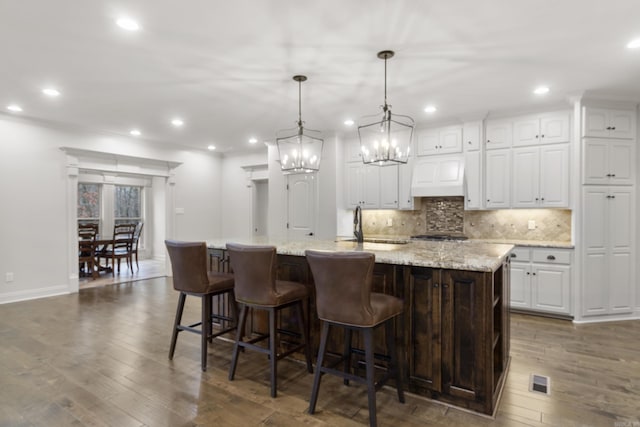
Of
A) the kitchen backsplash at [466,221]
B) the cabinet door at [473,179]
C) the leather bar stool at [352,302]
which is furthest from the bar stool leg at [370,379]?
the kitchen backsplash at [466,221]

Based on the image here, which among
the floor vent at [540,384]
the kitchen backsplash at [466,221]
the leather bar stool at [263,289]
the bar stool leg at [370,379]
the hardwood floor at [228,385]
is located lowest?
the hardwood floor at [228,385]

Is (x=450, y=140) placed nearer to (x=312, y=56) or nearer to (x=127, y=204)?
(x=312, y=56)

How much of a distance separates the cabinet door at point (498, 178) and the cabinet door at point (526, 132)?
0.58ft

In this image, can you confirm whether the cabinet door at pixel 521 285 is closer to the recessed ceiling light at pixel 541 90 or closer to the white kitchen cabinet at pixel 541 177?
the white kitchen cabinet at pixel 541 177

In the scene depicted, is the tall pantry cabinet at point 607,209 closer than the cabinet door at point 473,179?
Yes

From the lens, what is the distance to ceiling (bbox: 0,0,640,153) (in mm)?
2488

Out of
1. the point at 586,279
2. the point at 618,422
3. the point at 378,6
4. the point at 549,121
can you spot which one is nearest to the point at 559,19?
the point at 378,6

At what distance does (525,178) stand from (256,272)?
150 inches

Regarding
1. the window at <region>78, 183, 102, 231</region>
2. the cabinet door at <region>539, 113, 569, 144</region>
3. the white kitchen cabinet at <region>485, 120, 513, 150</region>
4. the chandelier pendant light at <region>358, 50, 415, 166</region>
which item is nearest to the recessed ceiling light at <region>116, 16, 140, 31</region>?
the chandelier pendant light at <region>358, 50, 415, 166</region>

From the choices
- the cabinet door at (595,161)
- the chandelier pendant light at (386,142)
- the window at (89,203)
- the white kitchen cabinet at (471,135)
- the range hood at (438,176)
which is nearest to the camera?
the chandelier pendant light at (386,142)

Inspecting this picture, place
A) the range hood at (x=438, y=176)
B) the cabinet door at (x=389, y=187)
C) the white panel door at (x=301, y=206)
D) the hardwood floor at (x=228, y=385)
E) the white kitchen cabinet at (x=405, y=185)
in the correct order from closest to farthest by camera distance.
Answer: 1. the hardwood floor at (x=228, y=385)
2. the range hood at (x=438, y=176)
3. the white kitchen cabinet at (x=405, y=185)
4. the cabinet door at (x=389, y=187)
5. the white panel door at (x=301, y=206)

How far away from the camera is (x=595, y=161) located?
425 centimetres

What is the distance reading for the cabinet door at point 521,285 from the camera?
14.8 ft

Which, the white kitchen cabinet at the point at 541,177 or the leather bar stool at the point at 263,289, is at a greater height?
the white kitchen cabinet at the point at 541,177
